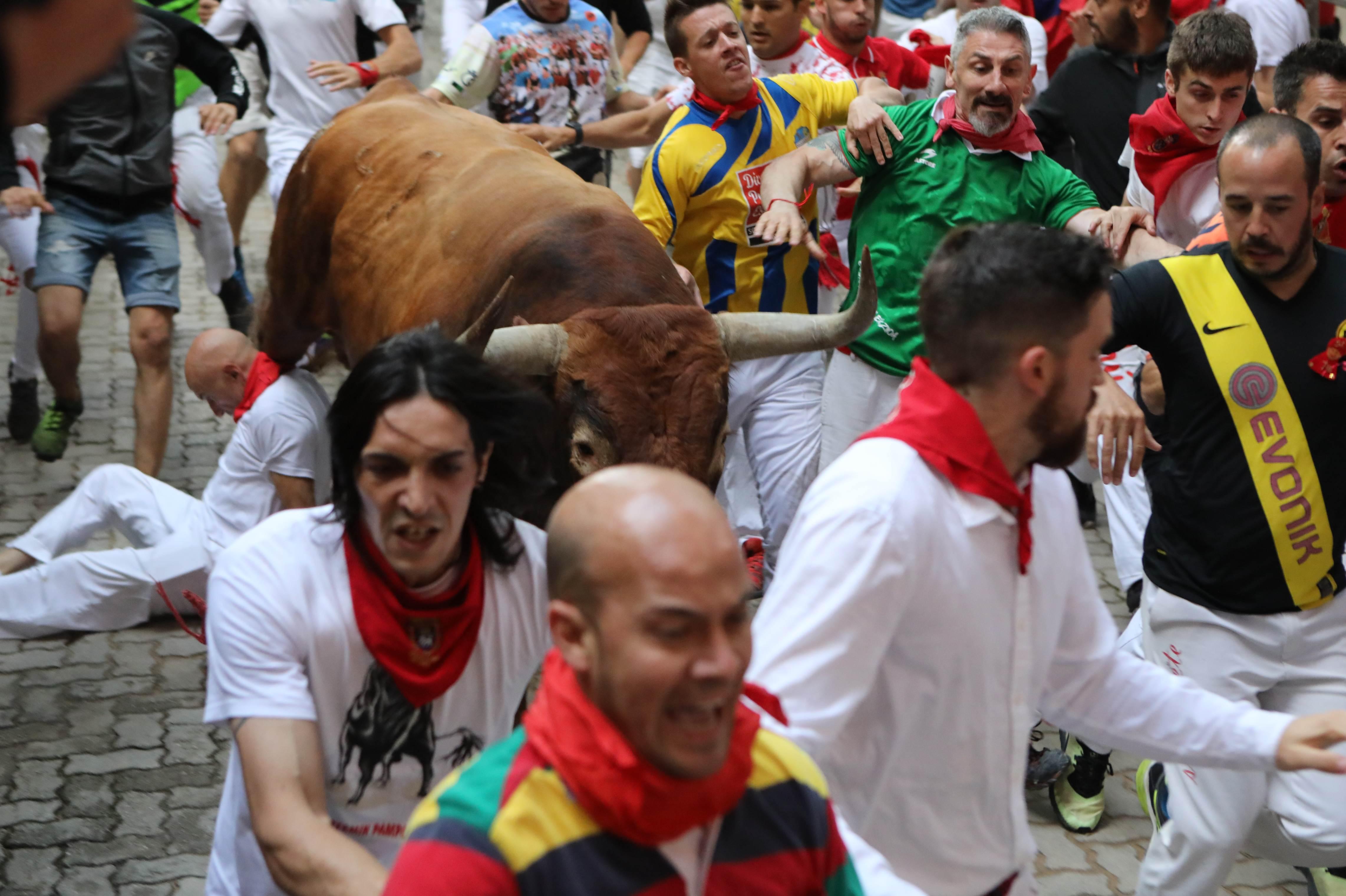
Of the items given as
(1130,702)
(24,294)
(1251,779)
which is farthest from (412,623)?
(24,294)

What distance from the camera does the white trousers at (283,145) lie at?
916 centimetres

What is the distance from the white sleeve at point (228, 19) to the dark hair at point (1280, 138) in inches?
266

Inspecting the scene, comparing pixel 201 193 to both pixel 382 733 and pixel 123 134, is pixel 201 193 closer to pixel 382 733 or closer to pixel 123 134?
pixel 123 134

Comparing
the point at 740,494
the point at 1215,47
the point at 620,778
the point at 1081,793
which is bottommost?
the point at 740,494

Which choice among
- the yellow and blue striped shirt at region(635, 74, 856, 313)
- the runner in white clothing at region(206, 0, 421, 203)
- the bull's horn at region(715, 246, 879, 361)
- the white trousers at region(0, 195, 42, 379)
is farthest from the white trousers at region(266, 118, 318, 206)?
the bull's horn at region(715, 246, 879, 361)

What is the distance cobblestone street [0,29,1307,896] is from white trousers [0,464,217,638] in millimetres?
150

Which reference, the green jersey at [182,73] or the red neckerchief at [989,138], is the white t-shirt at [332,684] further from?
the green jersey at [182,73]

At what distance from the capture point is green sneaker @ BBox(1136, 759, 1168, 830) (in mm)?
4301

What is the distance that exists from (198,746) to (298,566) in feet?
10.0

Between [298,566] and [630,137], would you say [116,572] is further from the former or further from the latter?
[298,566]

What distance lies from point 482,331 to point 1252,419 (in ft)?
7.52

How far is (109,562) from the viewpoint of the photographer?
633 centimetres

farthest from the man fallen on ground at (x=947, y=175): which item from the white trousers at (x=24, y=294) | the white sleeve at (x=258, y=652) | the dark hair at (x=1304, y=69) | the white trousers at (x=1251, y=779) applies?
the white trousers at (x=24, y=294)

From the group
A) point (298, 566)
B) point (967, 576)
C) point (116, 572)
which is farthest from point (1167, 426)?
point (116, 572)
